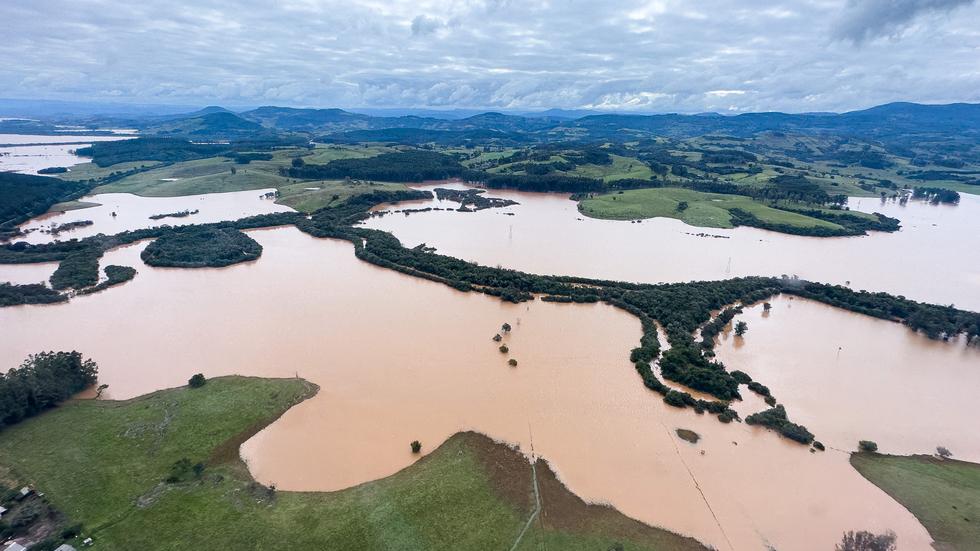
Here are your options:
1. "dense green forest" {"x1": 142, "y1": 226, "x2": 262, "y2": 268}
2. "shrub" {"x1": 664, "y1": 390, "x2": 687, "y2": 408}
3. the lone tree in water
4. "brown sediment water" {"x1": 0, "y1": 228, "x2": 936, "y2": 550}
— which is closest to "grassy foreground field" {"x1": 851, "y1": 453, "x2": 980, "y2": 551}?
"brown sediment water" {"x1": 0, "y1": 228, "x2": 936, "y2": 550}

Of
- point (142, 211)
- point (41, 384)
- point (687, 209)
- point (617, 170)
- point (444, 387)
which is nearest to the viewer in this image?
point (41, 384)

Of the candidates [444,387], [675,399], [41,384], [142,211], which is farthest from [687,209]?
[142,211]

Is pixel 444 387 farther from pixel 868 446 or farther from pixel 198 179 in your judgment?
pixel 198 179

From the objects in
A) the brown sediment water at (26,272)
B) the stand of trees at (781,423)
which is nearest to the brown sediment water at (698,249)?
the stand of trees at (781,423)

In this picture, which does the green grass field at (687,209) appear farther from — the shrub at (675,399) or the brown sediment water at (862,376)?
the shrub at (675,399)

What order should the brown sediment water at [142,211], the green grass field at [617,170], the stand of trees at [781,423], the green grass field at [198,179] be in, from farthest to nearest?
the green grass field at [617,170], the green grass field at [198,179], the brown sediment water at [142,211], the stand of trees at [781,423]

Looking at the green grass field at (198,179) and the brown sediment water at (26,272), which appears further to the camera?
the green grass field at (198,179)
